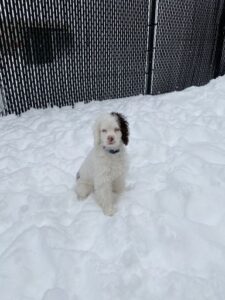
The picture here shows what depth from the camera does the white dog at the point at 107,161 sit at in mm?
2732

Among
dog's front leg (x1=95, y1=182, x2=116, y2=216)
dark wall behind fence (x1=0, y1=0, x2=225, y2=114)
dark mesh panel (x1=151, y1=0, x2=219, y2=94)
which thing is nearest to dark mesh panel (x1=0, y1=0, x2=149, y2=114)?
dark wall behind fence (x1=0, y1=0, x2=225, y2=114)

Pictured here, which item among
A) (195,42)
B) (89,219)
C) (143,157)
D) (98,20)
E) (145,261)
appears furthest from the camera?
(195,42)

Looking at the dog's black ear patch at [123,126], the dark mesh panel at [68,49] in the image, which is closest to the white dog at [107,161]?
the dog's black ear patch at [123,126]

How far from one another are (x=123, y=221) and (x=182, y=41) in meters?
6.28

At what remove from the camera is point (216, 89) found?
670cm

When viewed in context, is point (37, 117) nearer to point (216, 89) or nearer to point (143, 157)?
point (143, 157)

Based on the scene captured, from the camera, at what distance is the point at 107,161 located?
2879mm

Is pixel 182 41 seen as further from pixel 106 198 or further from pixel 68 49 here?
pixel 106 198

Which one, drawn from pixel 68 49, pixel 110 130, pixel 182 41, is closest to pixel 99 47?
pixel 68 49

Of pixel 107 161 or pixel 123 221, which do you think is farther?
pixel 107 161

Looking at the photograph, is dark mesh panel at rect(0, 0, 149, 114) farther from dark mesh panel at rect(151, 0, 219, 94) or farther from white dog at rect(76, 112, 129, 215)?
white dog at rect(76, 112, 129, 215)

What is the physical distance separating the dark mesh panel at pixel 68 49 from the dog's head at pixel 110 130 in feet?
11.4

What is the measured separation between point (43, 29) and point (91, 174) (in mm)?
3850

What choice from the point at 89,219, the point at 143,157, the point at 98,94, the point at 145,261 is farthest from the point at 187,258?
the point at 98,94
